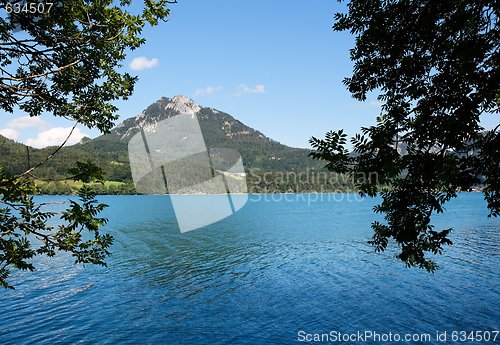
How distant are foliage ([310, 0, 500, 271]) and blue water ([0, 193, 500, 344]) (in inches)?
560

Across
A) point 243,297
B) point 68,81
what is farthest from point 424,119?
point 243,297

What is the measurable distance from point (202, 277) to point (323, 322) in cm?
1489

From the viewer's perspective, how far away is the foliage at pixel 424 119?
6727 millimetres

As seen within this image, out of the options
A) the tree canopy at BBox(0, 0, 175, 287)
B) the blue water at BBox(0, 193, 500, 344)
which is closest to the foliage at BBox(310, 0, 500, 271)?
the tree canopy at BBox(0, 0, 175, 287)

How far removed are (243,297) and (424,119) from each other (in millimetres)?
22596

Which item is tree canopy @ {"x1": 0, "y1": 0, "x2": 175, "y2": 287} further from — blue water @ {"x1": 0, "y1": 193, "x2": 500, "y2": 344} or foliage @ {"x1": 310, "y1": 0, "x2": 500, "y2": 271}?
blue water @ {"x1": 0, "y1": 193, "x2": 500, "y2": 344}

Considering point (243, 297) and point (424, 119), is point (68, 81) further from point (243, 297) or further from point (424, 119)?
point (243, 297)

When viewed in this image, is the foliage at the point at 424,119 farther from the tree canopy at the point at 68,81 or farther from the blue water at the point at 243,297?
the blue water at the point at 243,297

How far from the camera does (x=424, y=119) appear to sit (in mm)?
7402

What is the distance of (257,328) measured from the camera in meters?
20.3

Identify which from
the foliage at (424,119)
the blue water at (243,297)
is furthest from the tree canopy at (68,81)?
the blue water at (243,297)

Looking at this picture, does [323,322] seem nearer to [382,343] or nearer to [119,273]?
[382,343]

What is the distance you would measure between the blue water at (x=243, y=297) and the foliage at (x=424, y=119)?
1423 cm

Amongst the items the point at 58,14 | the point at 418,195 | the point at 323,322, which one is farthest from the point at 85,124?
the point at 323,322
